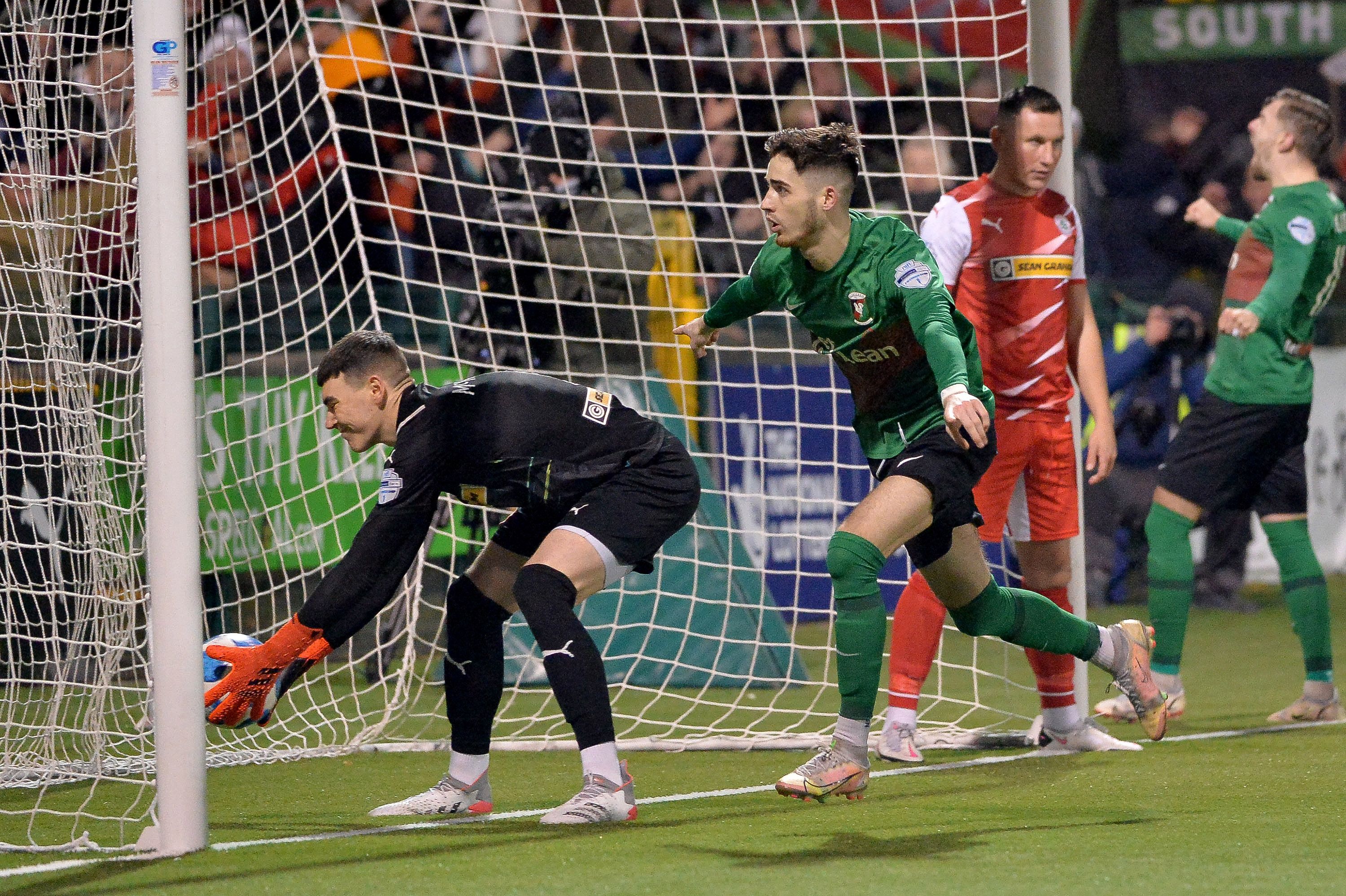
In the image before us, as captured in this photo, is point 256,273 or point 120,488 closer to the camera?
point 120,488

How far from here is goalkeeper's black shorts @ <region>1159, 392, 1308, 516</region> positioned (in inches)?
253

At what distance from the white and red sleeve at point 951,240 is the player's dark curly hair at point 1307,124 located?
5.12 feet

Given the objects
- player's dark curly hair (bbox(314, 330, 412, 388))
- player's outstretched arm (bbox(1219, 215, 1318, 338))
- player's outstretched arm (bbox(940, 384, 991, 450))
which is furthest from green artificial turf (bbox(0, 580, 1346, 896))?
player's outstretched arm (bbox(1219, 215, 1318, 338))

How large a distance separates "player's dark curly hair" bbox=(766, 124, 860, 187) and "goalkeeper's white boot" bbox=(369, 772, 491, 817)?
5.82 feet

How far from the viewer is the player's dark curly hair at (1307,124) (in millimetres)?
6391

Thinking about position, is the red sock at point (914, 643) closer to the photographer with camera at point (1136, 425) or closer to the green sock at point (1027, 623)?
the green sock at point (1027, 623)

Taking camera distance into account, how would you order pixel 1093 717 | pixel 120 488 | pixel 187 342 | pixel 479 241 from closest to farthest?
pixel 187 342 → pixel 120 488 → pixel 1093 717 → pixel 479 241

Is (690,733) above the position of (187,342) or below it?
below

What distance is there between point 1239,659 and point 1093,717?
253 centimetres

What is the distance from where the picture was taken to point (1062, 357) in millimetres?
5719

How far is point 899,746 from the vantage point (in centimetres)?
557

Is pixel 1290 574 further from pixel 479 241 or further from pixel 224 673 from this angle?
pixel 224 673

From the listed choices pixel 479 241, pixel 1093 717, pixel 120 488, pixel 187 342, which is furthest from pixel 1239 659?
pixel 187 342

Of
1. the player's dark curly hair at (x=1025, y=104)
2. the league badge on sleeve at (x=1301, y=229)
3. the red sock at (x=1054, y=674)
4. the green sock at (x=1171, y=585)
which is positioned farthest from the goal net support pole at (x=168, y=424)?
the league badge on sleeve at (x=1301, y=229)
